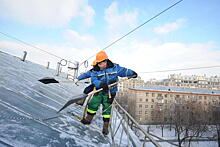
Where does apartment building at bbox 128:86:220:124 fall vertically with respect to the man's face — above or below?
below

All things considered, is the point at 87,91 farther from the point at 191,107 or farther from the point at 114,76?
the point at 191,107

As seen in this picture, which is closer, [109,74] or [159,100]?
[109,74]

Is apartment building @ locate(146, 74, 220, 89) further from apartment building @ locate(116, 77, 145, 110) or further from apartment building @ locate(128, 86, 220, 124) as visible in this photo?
apartment building @ locate(128, 86, 220, 124)

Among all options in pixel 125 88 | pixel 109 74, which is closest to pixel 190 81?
pixel 125 88

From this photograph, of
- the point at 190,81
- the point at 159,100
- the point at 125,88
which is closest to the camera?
the point at 159,100

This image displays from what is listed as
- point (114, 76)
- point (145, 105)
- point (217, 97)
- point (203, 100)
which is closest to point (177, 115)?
point (145, 105)

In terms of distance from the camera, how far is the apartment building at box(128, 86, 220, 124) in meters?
33.5

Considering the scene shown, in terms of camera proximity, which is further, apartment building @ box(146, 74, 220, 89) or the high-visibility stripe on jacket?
apartment building @ box(146, 74, 220, 89)

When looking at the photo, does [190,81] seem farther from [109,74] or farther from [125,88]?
[109,74]

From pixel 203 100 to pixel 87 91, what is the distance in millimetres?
49913

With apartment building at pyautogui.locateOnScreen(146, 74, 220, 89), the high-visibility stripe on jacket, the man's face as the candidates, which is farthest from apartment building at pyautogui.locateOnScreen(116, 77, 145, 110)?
the man's face

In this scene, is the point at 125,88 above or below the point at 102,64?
below

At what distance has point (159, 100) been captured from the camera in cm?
3756

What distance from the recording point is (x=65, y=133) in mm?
1734
